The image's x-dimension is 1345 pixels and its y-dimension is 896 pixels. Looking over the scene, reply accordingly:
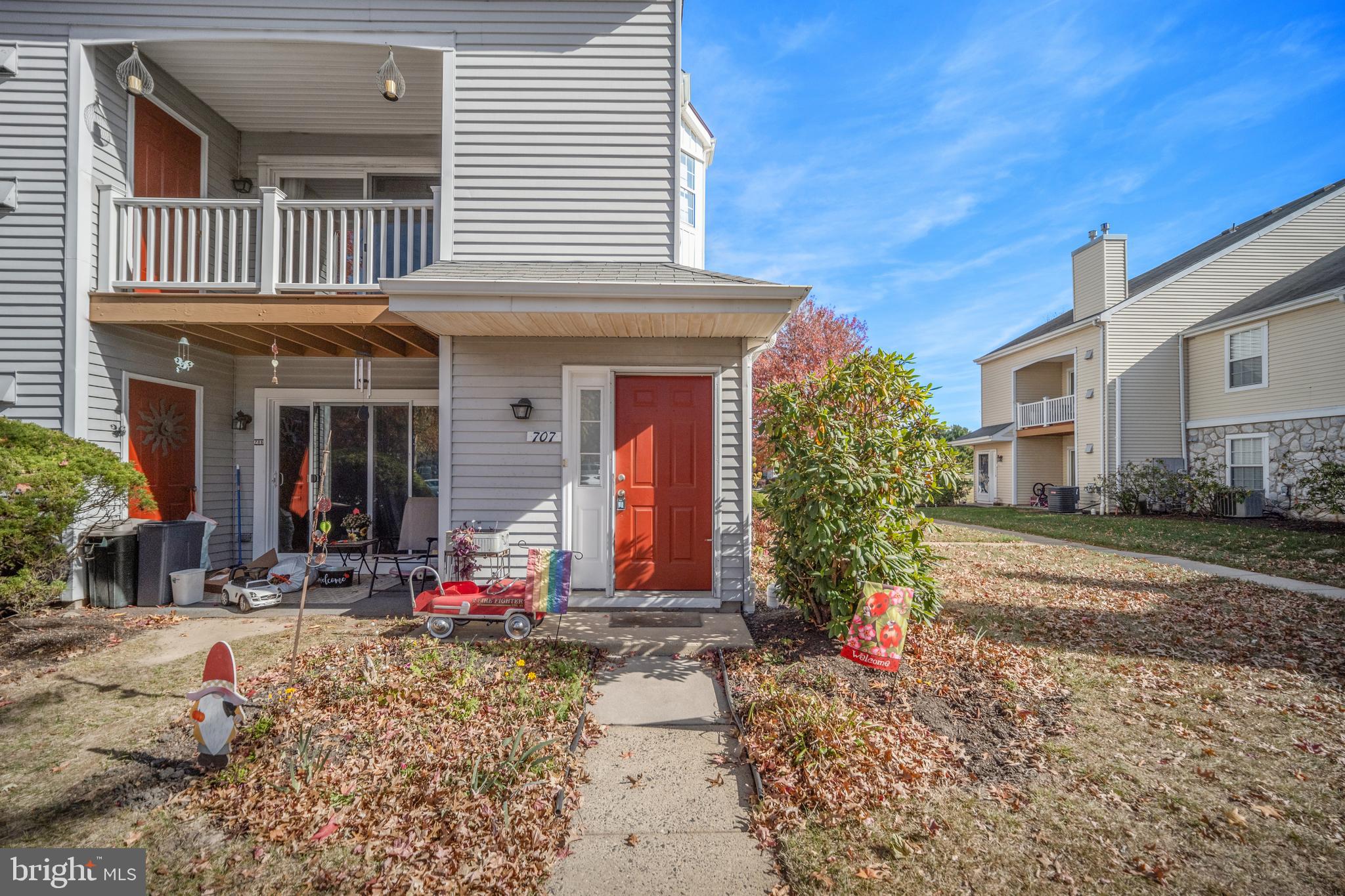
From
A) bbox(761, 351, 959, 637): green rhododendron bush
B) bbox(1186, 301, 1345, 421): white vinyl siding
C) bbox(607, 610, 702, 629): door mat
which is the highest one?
bbox(1186, 301, 1345, 421): white vinyl siding

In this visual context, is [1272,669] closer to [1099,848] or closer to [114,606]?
[1099,848]

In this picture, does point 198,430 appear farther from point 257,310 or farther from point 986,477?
point 986,477

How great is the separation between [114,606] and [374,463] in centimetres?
273

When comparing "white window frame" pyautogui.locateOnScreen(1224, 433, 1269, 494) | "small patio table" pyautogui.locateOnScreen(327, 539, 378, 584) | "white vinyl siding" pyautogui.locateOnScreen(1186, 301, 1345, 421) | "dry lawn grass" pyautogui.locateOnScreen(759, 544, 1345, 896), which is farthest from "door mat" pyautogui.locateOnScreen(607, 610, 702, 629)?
"white window frame" pyautogui.locateOnScreen(1224, 433, 1269, 494)

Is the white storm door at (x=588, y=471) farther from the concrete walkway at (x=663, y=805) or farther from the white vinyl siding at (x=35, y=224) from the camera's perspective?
the white vinyl siding at (x=35, y=224)

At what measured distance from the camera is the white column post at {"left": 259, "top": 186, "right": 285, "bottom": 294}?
Answer: 5980 mm

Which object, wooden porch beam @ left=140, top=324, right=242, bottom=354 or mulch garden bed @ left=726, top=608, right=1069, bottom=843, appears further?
wooden porch beam @ left=140, top=324, right=242, bottom=354

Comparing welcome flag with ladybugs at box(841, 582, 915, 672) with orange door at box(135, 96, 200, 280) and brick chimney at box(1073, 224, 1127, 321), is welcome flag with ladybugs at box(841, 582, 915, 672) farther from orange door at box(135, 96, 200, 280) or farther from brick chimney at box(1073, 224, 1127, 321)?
brick chimney at box(1073, 224, 1127, 321)

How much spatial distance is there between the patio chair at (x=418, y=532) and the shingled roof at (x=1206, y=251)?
1777cm

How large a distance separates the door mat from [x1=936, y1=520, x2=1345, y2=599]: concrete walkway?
6.76m

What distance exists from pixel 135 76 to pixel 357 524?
16.5 ft

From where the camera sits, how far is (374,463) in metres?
7.47

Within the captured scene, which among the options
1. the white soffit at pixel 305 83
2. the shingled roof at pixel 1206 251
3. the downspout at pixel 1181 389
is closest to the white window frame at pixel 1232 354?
the downspout at pixel 1181 389

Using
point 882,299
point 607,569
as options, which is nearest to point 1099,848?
point 607,569
